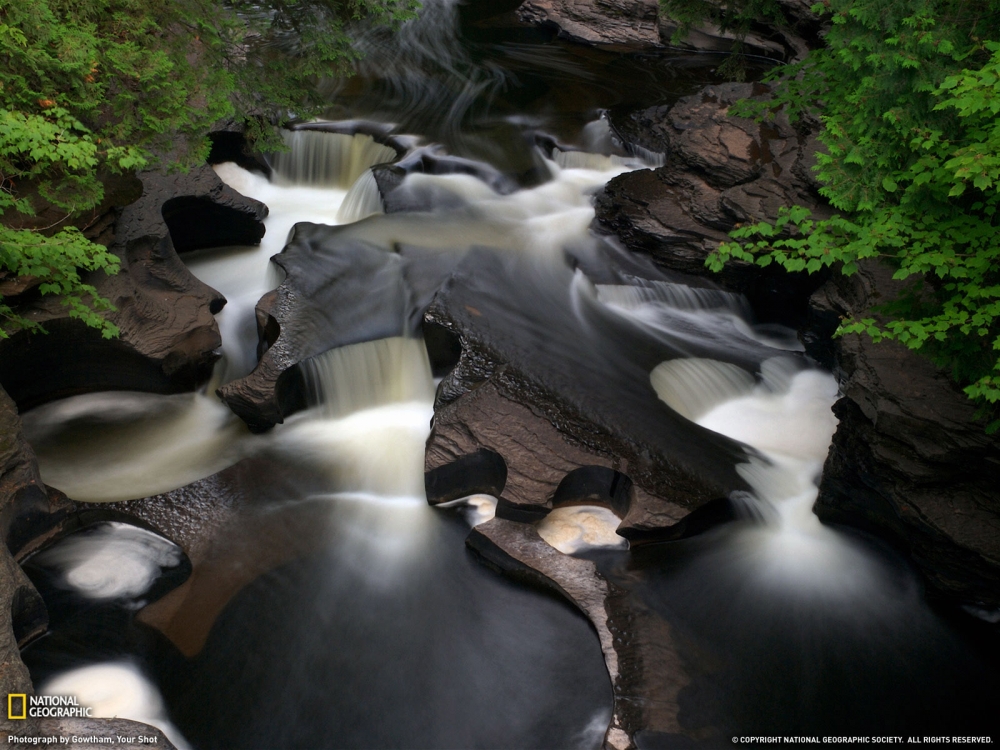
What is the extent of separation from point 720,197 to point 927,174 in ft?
14.0

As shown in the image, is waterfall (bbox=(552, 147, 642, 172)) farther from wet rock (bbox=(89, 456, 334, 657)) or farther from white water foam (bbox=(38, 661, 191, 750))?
white water foam (bbox=(38, 661, 191, 750))

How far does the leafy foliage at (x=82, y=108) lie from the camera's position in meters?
5.45

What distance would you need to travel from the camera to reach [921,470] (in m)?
5.67

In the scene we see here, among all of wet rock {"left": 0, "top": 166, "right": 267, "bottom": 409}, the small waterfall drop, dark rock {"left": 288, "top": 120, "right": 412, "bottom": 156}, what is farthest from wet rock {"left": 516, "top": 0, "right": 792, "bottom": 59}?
the small waterfall drop

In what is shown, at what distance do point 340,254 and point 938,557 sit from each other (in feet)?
21.6

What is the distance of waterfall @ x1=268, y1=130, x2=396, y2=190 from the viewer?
36.3 ft

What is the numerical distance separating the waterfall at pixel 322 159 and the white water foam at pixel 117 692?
7598 mm

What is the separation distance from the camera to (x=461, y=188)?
33.7 feet

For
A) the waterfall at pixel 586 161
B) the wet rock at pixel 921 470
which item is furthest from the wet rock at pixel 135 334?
the wet rock at pixel 921 470

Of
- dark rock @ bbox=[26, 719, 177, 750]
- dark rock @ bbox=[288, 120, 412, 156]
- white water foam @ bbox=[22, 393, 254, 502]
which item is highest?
dark rock @ bbox=[288, 120, 412, 156]

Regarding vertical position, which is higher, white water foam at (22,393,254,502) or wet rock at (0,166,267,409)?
wet rock at (0,166,267,409)

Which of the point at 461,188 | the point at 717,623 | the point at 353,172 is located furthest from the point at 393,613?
the point at 353,172

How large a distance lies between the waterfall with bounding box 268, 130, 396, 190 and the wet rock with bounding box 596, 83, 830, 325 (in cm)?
365

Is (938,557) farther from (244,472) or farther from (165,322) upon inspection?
(165,322)
